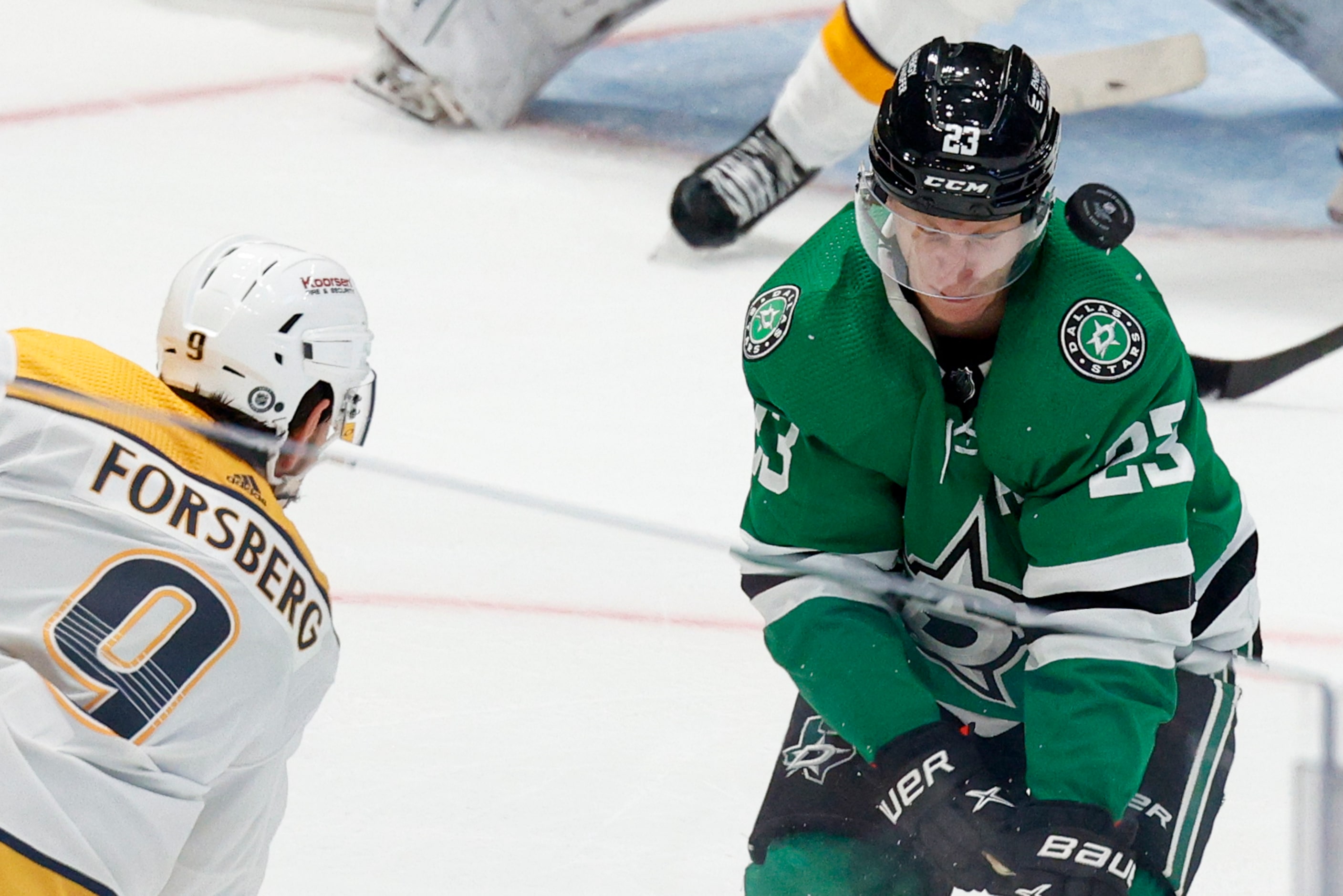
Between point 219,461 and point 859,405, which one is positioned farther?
point 859,405

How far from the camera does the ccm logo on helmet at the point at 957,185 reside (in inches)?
43.5

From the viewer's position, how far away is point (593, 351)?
9.52 feet

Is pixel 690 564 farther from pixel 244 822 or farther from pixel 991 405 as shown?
pixel 244 822

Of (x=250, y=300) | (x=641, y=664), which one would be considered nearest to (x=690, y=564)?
(x=641, y=664)

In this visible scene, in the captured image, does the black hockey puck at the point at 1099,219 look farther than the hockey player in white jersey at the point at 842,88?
No

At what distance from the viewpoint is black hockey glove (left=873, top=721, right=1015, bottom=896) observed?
3.40 ft

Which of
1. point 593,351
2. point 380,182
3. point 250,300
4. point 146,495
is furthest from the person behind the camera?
point 380,182

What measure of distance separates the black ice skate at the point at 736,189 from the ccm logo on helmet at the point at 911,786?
87.5 inches

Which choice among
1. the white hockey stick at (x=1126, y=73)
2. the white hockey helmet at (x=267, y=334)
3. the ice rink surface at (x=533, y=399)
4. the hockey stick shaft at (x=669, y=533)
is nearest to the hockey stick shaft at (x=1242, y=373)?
the ice rink surface at (x=533, y=399)

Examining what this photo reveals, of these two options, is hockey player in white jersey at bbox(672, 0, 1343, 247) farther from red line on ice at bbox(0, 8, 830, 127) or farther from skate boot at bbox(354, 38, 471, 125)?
red line on ice at bbox(0, 8, 830, 127)

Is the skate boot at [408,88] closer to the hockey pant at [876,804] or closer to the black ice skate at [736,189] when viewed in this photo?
the black ice skate at [736,189]

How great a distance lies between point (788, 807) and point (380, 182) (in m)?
2.67

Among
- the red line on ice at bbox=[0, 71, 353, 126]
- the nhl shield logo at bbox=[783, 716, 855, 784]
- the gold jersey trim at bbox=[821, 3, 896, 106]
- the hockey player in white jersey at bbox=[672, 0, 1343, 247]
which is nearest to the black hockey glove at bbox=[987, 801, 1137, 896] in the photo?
the nhl shield logo at bbox=[783, 716, 855, 784]

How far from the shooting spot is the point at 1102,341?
110 centimetres
